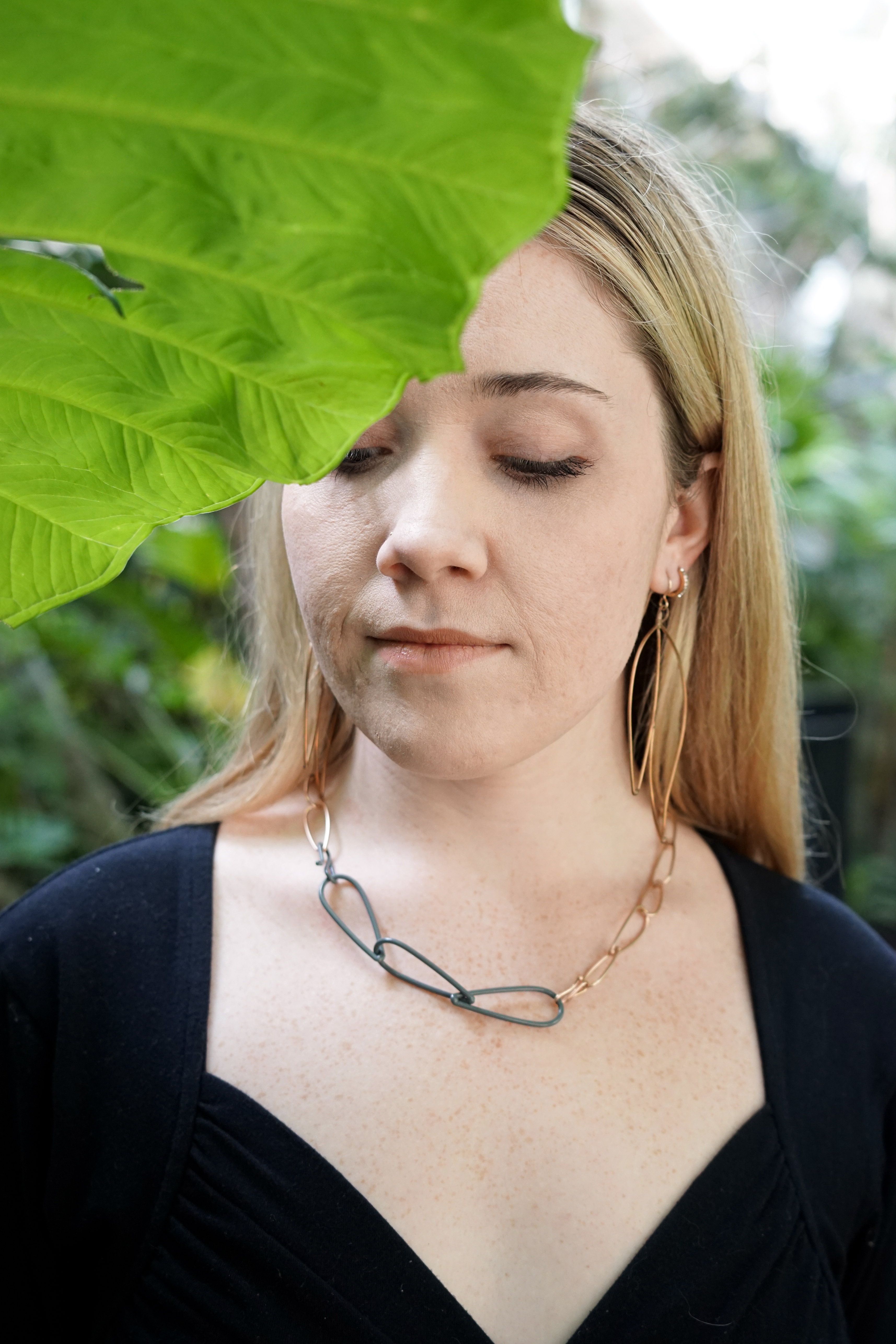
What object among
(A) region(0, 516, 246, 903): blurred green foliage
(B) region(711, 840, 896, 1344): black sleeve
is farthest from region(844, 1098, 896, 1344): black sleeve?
(A) region(0, 516, 246, 903): blurred green foliage

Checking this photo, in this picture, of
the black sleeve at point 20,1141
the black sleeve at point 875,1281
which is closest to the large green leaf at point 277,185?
the black sleeve at point 20,1141

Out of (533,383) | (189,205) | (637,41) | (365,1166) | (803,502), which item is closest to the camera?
(189,205)

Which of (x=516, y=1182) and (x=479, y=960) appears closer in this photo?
(x=516, y=1182)

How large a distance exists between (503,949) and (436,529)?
0.49 meters

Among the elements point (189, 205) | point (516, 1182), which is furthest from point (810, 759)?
point (189, 205)

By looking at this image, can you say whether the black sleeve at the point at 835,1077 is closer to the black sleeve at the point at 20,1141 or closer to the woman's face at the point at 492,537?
the woman's face at the point at 492,537

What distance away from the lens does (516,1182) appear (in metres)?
0.98

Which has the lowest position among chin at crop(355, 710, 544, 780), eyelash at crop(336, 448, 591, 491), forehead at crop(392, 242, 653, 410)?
chin at crop(355, 710, 544, 780)

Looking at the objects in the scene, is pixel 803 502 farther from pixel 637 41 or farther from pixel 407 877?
pixel 407 877

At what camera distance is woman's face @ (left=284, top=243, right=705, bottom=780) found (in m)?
0.84

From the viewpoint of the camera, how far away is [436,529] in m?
0.81

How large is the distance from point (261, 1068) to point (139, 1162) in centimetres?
14

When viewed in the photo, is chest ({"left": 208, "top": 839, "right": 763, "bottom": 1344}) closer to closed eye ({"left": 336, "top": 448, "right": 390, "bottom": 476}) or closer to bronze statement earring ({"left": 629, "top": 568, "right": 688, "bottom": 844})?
bronze statement earring ({"left": 629, "top": 568, "right": 688, "bottom": 844})

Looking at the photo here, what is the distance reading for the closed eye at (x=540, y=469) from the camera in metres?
0.86
